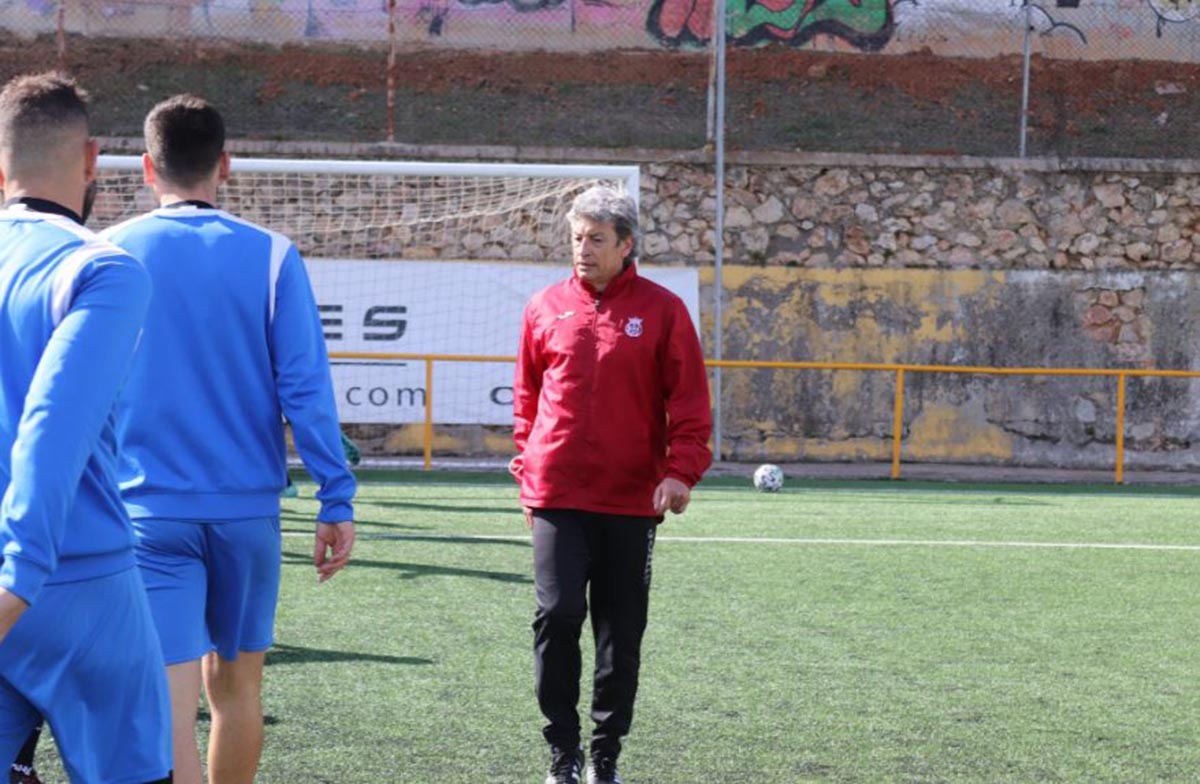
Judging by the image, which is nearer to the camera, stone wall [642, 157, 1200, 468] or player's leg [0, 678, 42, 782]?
player's leg [0, 678, 42, 782]

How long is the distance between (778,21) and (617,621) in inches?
795

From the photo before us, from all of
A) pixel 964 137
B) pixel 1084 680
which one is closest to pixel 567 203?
pixel 964 137

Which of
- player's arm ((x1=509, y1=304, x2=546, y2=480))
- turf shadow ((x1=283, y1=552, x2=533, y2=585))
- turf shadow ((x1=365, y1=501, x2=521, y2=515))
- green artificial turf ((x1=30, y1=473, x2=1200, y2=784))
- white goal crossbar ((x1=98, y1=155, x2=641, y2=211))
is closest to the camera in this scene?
player's arm ((x1=509, y1=304, x2=546, y2=480))

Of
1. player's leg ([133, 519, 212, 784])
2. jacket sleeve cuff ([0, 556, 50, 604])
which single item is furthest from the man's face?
jacket sleeve cuff ([0, 556, 50, 604])

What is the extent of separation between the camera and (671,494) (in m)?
5.50

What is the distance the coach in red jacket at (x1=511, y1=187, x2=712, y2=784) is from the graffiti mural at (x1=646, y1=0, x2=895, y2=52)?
62.2ft

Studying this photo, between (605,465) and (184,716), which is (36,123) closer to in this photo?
(184,716)

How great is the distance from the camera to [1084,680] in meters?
7.45

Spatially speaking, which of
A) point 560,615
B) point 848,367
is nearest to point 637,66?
point 848,367

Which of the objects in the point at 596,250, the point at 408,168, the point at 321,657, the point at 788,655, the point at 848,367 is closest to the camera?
the point at 596,250

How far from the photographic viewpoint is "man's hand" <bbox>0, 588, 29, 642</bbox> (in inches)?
103

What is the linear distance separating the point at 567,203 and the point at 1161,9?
33.1 feet

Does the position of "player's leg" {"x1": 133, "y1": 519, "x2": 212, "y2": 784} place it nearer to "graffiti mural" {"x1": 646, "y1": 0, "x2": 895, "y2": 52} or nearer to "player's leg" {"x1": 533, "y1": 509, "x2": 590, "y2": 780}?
"player's leg" {"x1": 533, "y1": 509, "x2": 590, "y2": 780}

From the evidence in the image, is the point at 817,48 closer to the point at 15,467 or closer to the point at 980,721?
the point at 980,721
